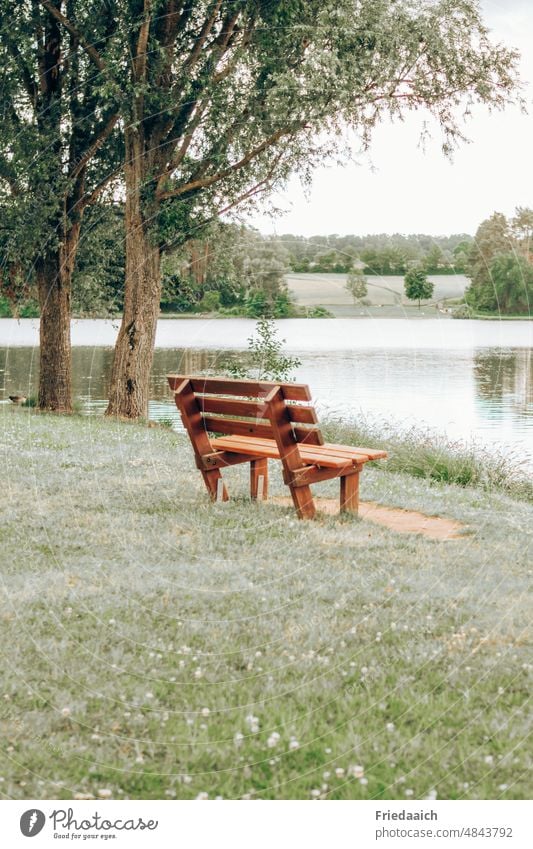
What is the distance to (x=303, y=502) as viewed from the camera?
23.6 ft

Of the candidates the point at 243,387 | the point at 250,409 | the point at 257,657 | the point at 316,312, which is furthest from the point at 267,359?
the point at 257,657

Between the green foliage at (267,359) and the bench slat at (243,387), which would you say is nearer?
the bench slat at (243,387)

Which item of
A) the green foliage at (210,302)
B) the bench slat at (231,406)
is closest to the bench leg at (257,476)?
the bench slat at (231,406)

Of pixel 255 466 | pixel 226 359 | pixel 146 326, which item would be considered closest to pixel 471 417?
pixel 226 359

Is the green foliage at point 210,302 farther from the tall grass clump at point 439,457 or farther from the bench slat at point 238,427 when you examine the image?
the bench slat at point 238,427

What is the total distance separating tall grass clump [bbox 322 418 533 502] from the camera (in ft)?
37.0

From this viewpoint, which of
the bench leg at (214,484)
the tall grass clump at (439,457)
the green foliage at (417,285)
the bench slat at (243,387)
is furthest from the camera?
the tall grass clump at (439,457)

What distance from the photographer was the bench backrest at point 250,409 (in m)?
6.75

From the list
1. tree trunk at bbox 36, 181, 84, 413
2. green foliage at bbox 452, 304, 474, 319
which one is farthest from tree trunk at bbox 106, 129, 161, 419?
green foliage at bbox 452, 304, 474, 319

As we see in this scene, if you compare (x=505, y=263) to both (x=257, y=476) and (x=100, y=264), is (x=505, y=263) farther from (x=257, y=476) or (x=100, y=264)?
(x=100, y=264)

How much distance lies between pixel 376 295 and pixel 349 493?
266cm

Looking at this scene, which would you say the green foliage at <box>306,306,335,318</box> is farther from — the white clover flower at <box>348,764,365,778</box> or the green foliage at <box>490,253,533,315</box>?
the white clover flower at <box>348,764,365,778</box>

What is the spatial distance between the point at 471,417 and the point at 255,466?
8.55 metres
